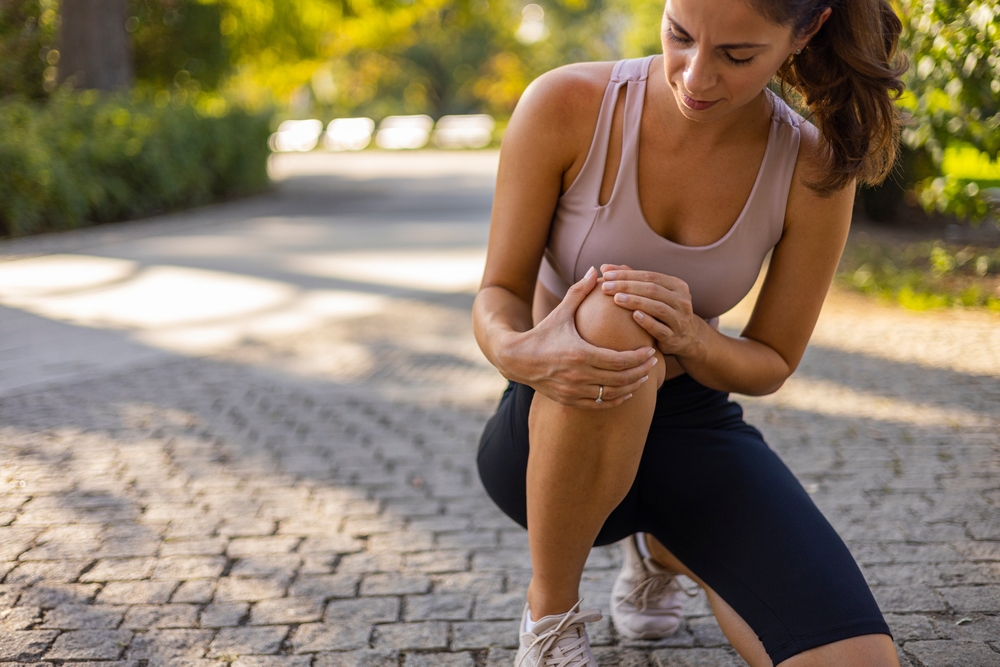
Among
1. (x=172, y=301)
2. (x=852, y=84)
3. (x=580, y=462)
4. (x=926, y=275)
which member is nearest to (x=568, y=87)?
(x=852, y=84)

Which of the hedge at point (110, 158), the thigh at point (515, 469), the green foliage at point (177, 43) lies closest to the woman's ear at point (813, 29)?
the thigh at point (515, 469)

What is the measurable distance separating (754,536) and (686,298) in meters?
0.51

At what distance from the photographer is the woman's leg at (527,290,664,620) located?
1830 millimetres

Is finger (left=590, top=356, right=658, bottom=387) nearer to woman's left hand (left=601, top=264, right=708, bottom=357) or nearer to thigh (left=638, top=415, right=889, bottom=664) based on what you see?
woman's left hand (left=601, top=264, right=708, bottom=357)

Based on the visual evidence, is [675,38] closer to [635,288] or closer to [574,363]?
[635,288]

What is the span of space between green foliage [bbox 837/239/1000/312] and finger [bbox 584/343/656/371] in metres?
5.61

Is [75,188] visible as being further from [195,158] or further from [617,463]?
[617,463]

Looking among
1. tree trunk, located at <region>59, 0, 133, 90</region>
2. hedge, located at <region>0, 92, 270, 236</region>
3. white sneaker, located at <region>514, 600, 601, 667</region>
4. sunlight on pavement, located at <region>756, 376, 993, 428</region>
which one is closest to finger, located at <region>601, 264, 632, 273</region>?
white sneaker, located at <region>514, 600, 601, 667</region>

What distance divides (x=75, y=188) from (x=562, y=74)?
30.2ft

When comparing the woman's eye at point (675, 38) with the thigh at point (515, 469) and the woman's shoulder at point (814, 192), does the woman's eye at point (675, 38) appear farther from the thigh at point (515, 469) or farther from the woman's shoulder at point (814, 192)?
the thigh at point (515, 469)

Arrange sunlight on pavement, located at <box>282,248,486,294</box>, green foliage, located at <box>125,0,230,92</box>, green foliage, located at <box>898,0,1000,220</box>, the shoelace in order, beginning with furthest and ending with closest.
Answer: green foliage, located at <box>125,0,230,92</box> → sunlight on pavement, located at <box>282,248,486,294</box> → green foliage, located at <box>898,0,1000,220</box> → the shoelace

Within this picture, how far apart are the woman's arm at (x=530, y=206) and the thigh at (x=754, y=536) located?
1.34 ft

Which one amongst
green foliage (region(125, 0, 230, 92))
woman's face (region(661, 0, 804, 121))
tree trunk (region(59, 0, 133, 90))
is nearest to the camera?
woman's face (region(661, 0, 804, 121))

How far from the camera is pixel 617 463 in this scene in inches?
73.9
